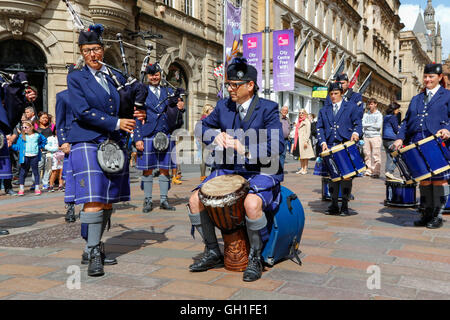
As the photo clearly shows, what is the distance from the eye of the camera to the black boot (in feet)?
19.4

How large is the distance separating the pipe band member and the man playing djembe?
2.96m

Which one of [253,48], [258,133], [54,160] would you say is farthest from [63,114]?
[253,48]

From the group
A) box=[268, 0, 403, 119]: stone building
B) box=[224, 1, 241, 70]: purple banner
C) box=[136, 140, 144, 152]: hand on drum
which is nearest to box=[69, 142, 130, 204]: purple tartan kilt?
box=[136, 140, 144, 152]: hand on drum

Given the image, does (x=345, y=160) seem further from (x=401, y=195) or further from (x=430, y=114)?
(x=401, y=195)

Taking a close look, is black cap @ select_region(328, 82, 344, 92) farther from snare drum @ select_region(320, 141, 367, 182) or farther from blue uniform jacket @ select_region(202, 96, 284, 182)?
blue uniform jacket @ select_region(202, 96, 284, 182)

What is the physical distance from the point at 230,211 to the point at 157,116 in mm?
3784

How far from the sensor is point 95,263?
3.91m

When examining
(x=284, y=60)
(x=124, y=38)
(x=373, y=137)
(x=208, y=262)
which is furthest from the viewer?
(x=124, y=38)

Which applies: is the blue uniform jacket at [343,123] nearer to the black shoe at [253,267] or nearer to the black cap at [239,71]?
the black cap at [239,71]

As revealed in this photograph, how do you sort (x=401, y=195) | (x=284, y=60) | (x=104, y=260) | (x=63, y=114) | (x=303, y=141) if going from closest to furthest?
(x=104, y=260) < (x=63, y=114) < (x=401, y=195) < (x=303, y=141) < (x=284, y=60)

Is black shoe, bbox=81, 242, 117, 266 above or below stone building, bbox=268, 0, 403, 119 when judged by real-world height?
below

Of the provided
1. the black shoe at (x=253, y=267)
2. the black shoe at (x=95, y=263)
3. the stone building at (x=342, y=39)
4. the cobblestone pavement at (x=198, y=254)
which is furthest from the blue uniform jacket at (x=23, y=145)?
the stone building at (x=342, y=39)
